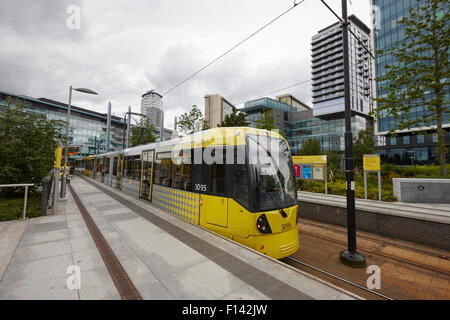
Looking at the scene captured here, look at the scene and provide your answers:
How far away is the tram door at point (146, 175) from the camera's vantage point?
29.5ft

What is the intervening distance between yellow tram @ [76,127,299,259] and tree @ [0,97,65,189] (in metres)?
7.13

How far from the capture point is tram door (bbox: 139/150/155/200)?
29.5ft

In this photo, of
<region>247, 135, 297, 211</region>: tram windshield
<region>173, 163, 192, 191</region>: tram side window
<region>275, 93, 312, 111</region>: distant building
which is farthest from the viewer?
<region>275, 93, 312, 111</region>: distant building

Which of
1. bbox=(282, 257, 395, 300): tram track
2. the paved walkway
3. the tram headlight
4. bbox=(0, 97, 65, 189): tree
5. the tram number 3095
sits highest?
bbox=(0, 97, 65, 189): tree

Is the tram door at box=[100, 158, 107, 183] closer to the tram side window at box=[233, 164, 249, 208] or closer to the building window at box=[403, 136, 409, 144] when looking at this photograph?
the tram side window at box=[233, 164, 249, 208]

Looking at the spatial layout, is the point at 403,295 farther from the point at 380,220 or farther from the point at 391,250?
the point at 380,220

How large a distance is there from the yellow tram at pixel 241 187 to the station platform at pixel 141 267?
1.47ft

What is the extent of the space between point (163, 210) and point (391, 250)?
7.50m

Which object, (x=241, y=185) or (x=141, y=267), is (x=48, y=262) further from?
(x=241, y=185)

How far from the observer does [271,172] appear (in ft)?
15.3

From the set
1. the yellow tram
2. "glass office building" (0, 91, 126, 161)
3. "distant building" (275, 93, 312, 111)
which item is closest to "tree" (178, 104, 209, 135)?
the yellow tram

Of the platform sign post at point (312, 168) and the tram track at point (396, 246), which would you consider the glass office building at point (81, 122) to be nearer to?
the platform sign post at point (312, 168)
